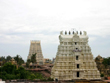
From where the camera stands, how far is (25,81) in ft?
134

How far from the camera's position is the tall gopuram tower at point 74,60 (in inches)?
1804

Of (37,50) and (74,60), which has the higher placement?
(37,50)

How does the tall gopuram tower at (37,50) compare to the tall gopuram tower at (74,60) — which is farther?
the tall gopuram tower at (37,50)

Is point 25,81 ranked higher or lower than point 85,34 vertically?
lower

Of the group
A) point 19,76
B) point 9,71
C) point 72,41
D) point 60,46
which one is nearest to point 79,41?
point 72,41

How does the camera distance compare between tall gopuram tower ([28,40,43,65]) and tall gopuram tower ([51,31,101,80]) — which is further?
tall gopuram tower ([28,40,43,65])

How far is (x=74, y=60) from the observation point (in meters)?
46.4

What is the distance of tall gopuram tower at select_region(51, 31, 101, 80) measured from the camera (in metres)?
45.8

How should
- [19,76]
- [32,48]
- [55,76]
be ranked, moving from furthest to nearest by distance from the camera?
[32,48]
[19,76]
[55,76]

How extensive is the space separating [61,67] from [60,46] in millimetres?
5113

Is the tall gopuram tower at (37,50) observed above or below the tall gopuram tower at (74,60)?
above

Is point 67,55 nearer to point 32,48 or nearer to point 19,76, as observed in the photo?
Answer: point 19,76

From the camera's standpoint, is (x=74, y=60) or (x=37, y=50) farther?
(x=37, y=50)

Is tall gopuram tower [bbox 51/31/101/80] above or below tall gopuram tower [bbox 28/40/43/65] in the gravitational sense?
below
